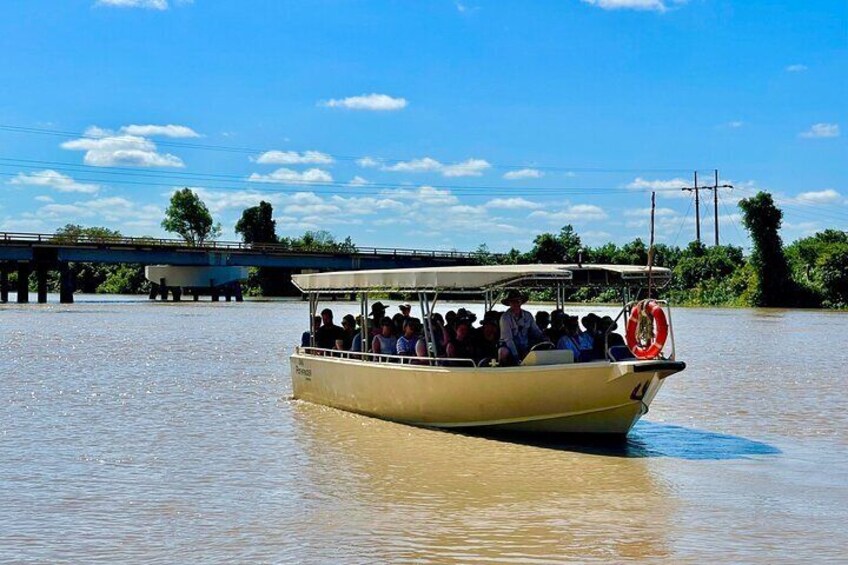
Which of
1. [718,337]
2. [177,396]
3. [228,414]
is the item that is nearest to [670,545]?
[228,414]

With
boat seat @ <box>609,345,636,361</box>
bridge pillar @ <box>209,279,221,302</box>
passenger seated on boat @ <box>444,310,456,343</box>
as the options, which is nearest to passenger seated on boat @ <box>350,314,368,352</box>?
passenger seated on boat @ <box>444,310,456,343</box>

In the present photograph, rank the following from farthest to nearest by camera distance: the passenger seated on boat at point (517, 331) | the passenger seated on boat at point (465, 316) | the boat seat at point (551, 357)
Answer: the passenger seated on boat at point (465, 316) → the passenger seated on boat at point (517, 331) → the boat seat at point (551, 357)

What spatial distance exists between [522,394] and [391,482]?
2584 mm

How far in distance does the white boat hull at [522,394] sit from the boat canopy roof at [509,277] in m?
1.15

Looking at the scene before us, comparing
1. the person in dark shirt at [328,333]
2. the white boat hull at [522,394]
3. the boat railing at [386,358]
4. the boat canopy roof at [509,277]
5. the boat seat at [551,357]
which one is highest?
the boat canopy roof at [509,277]

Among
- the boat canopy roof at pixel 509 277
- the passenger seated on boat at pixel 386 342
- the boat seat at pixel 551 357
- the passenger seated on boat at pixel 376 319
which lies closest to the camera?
the boat seat at pixel 551 357

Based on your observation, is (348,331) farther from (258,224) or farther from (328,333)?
(258,224)

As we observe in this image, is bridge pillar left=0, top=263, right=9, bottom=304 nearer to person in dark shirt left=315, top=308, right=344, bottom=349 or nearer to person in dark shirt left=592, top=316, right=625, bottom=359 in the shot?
person in dark shirt left=315, top=308, right=344, bottom=349

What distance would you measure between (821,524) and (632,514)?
1791 mm

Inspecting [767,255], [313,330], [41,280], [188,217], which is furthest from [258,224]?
[313,330]

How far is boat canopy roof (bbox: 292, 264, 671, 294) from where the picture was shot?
1424cm

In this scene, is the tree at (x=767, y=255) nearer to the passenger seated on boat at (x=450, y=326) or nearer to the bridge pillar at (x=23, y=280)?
the bridge pillar at (x=23, y=280)

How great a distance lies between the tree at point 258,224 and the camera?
427ft

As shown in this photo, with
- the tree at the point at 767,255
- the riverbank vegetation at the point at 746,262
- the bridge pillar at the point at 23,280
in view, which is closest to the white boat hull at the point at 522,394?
the riverbank vegetation at the point at 746,262
